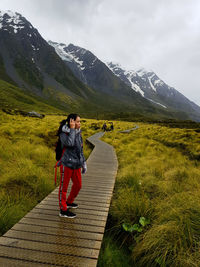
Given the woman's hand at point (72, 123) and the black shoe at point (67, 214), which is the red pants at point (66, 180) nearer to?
the black shoe at point (67, 214)

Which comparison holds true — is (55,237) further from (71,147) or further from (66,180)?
(71,147)

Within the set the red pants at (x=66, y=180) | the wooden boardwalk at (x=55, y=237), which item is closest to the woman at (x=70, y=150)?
the red pants at (x=66, y=180)

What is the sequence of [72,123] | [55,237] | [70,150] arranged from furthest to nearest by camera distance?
[70,150] → [72,123] → [55,237]

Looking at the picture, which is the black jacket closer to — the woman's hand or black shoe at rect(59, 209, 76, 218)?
the woman's hand

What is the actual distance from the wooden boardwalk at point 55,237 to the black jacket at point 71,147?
1116 millimetres

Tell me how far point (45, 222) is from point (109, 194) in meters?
2.06

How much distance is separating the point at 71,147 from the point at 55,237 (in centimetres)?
161

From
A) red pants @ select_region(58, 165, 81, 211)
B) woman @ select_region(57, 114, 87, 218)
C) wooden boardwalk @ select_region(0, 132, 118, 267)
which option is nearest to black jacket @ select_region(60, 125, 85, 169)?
woman @ select_region(57, 114, 87, 218)

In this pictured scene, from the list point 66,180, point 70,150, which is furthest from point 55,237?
point 70,150

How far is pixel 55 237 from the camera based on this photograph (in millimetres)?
2945

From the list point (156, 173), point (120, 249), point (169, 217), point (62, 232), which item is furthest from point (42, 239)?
point (156, 173)

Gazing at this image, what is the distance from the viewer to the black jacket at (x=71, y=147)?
3467mm

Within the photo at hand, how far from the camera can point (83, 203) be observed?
4340 mm

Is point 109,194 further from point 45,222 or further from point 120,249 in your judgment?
point 45,222
